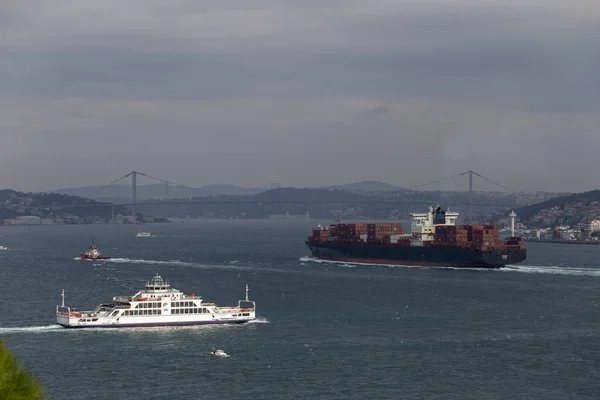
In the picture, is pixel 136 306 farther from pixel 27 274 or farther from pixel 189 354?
pixel 27 274

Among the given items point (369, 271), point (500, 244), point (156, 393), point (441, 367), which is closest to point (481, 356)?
point (441, 367)

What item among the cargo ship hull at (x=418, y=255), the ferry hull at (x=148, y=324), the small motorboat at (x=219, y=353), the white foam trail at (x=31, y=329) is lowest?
the small motorboat at (x=219, y=353)

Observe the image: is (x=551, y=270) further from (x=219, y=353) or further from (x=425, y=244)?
(x=219, y=353)

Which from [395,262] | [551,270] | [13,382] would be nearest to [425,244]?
[395,262]

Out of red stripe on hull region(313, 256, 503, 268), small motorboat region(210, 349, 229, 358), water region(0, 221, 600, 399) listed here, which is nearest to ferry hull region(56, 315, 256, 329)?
water region(0, 221, 600, 399)

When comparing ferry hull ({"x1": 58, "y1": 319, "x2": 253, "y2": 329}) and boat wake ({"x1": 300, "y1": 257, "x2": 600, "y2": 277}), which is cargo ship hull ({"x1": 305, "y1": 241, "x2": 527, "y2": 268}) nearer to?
boat wake ({"x1": 300, "y1": 257, "x2": 600, "y2": 277})

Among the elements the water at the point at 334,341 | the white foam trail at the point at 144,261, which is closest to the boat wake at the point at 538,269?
the water at the point at 334,341

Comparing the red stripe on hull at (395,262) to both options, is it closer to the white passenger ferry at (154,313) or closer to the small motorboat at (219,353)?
the white passenger ferry at (154,313)
